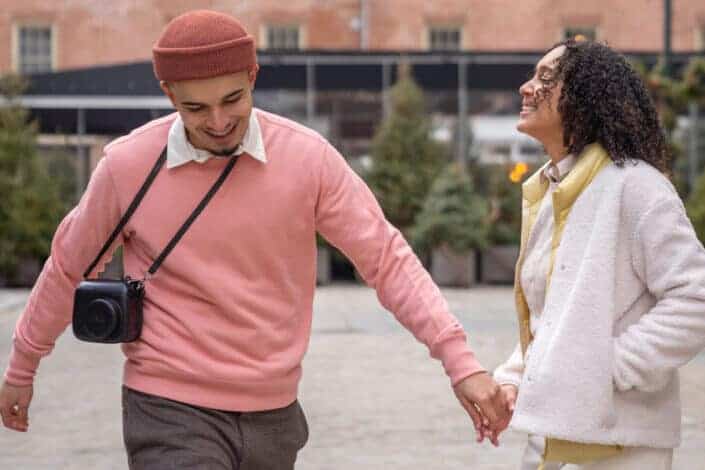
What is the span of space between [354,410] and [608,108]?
20.6 feet

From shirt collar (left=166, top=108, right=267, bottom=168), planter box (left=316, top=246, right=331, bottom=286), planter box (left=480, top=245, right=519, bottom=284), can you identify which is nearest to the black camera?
shirt collar (left=166, top=108, right=267, bottom=168)

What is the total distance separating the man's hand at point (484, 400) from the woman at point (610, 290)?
0.18ft

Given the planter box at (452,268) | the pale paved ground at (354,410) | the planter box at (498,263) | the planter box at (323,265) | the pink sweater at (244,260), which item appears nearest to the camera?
the pink sweater at (244,260)

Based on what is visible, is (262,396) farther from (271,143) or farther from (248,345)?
(271,143)

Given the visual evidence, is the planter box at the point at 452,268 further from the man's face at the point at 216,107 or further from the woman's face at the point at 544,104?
the man's face at the point at 216,107

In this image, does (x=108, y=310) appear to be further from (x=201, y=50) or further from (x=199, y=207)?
(x=201, y=50)

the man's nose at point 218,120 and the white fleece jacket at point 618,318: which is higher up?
the man's nose at point 218,120

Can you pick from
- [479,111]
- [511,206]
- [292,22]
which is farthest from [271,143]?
[292,22]

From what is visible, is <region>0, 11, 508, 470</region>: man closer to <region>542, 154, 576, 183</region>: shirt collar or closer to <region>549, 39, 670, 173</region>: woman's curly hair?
<region>542, 154, 576, 183</region>: shirt collar

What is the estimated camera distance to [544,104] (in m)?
4.04

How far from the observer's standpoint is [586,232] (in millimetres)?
3844

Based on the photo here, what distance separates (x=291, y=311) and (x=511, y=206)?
73.9 feet

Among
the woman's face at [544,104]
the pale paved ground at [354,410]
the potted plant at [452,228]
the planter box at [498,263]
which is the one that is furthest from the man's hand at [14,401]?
the planter box at [498,263]

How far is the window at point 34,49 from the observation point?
42219 millimetres
